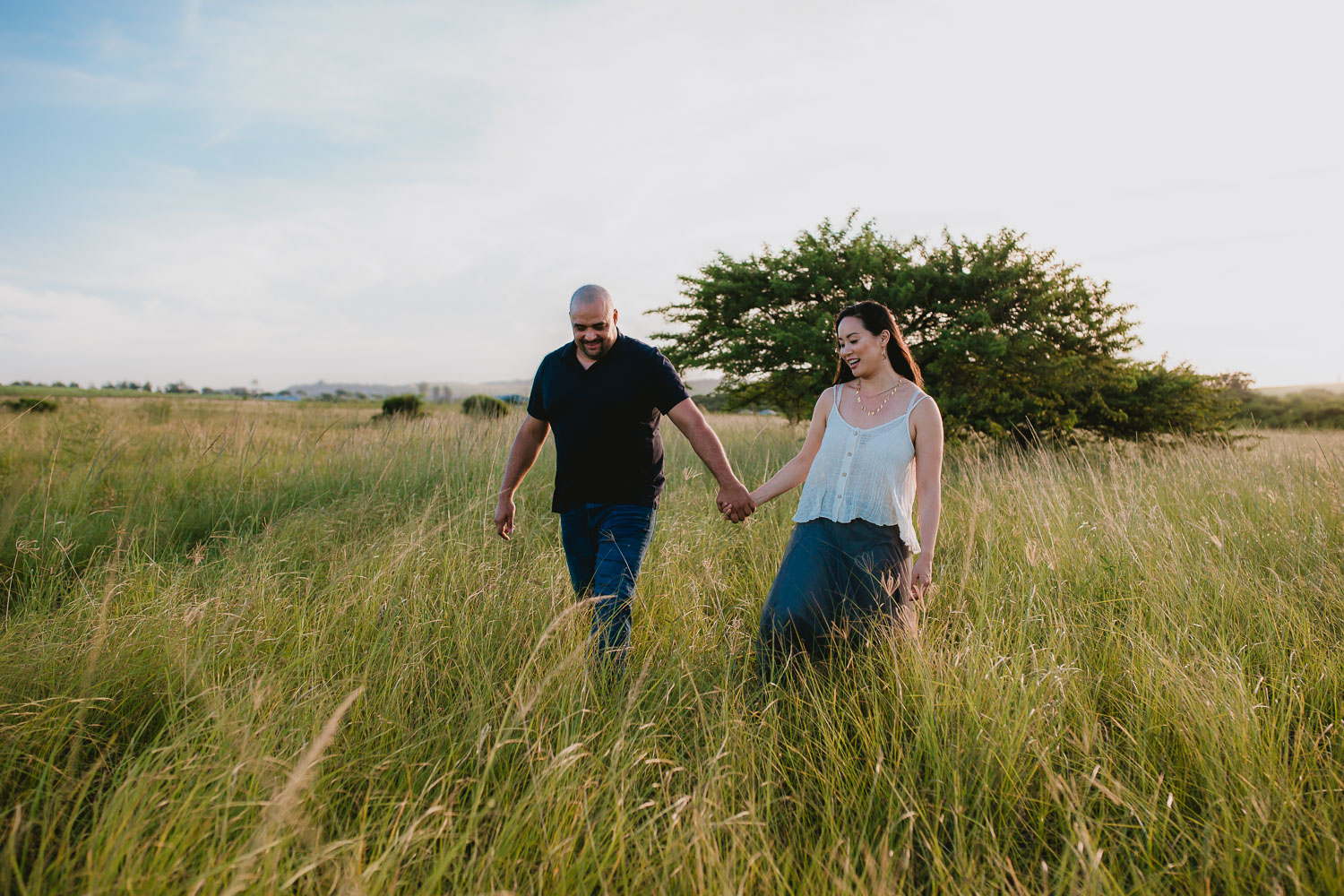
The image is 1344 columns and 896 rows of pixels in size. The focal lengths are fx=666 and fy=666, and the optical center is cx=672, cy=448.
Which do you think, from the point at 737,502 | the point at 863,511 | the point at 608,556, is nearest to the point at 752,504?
the point at 737,502

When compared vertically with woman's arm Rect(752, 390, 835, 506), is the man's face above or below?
above

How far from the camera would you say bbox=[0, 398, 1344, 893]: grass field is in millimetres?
1769

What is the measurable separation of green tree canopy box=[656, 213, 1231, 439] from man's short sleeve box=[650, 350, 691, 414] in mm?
6377

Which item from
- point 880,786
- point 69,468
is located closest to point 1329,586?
point 880,786

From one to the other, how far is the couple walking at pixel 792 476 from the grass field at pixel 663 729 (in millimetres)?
219

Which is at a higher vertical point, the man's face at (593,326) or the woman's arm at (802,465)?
the man's face at (593,326)

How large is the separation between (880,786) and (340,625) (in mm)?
2510

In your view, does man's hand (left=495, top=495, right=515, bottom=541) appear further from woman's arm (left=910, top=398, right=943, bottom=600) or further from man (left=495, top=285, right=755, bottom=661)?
woman's arm (left=910, top=398, right=943, bottom=600)

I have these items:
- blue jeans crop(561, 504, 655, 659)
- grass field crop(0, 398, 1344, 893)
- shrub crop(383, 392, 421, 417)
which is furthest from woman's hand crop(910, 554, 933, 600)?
shrub crop(383, 392, 421, 417)

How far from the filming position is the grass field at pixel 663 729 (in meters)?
1.77

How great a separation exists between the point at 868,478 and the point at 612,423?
130cm

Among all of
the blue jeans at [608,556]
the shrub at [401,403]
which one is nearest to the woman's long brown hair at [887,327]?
the blue jeans at [608,556]

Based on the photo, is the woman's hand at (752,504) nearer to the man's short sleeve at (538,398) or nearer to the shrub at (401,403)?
the man's short sleeve at (538,398)

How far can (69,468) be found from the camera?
21.3ft
